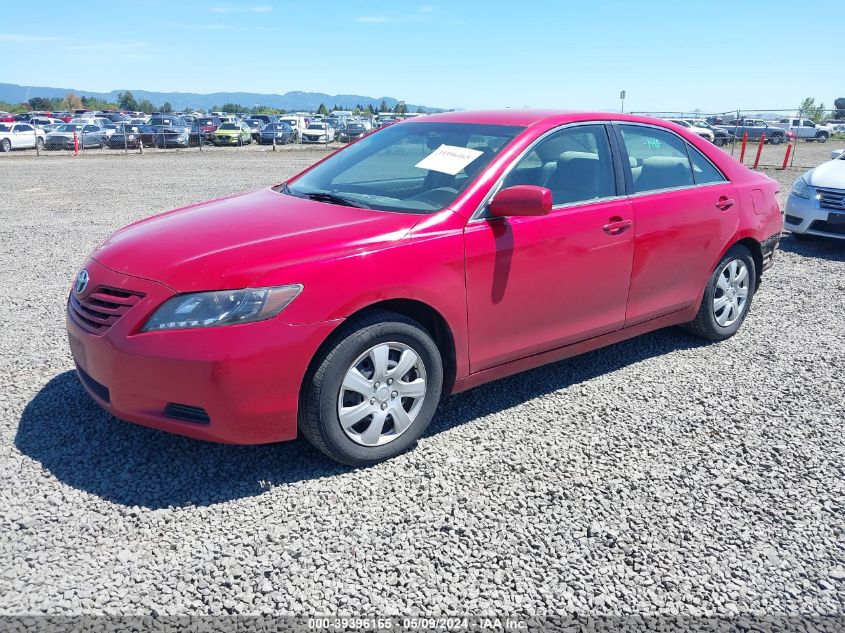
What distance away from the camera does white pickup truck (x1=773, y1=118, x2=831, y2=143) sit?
38438 mm

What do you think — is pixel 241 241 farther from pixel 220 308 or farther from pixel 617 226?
pixel 617 226

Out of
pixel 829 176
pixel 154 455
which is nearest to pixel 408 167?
pixel 154 455

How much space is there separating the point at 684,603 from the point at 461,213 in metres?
2.01

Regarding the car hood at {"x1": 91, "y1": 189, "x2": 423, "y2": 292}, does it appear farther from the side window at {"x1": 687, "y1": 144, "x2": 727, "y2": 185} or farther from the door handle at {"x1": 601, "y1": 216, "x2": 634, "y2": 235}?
the side window at {"x1": 687, "y1": 144, "x2": 727, "y2": 185}

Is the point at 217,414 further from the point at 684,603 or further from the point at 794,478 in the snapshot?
the point at 794,478

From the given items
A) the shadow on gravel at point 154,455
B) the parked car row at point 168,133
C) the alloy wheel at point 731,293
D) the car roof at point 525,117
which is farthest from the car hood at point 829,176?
the parked car row at point 168,133

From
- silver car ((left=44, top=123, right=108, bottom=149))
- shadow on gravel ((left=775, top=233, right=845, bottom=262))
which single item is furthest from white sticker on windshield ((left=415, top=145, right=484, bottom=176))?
silver car ((left=44, top=123, right=108, bottom=149))

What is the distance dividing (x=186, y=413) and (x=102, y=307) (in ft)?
2.24

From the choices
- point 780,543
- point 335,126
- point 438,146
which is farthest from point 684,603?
point 335,126

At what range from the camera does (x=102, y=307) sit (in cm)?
325

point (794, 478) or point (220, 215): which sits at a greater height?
point (220, 215)

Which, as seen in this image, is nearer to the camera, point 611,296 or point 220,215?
point 220,215

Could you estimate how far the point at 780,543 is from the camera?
9.55 feet

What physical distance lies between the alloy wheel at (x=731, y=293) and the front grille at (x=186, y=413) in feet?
12.2
